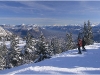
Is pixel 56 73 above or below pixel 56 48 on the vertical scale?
above

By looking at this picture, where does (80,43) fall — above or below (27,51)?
above

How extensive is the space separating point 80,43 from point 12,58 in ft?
101

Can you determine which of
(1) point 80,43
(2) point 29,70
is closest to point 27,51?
(1) point 80,43

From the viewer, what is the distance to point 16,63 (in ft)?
177

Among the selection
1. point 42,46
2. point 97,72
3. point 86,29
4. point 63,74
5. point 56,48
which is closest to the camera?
point 63,74

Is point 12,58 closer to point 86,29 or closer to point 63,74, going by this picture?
point 86,29

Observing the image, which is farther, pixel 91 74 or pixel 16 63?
pixel 16 63

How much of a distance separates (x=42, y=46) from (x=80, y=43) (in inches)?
1024

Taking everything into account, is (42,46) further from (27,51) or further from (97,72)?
(97,72)

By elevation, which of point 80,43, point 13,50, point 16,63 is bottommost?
point 16,63

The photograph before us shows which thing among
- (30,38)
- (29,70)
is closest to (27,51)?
(30,38)

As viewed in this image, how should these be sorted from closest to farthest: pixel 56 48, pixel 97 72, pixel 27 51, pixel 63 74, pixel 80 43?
pixel 63 74 → pixel 97 72 → pixel 80 43 → pixel 27 51 → pixel 56 48

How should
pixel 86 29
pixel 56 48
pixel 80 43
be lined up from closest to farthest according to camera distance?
pixel 80 43 < pixel 86 29 < pixel 56 48

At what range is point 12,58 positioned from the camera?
5300cm
